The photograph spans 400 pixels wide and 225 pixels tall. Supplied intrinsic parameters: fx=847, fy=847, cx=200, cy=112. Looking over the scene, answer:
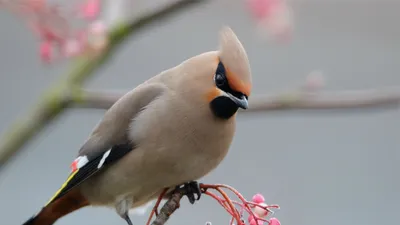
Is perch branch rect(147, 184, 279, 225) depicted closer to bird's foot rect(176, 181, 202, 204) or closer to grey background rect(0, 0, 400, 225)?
bird's foot rect(176, 181, 202, 204)

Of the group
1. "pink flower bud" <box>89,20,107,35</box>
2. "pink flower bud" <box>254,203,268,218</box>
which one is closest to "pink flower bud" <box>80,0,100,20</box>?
"pink flower bud" <box>89,20,107,35</box>

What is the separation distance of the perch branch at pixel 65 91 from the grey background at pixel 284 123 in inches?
58.2

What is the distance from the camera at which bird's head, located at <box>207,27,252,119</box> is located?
1.80 metres

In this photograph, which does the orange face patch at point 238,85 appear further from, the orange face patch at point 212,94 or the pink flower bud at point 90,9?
the pink flower bud at point 90,9

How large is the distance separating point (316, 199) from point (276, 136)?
16.5 inches

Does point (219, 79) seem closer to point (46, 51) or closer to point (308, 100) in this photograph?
point (308, 100)

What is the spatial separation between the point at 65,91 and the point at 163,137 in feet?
0.84

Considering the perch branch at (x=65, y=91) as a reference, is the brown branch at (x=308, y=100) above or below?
below

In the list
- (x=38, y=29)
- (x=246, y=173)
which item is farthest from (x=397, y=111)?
(x=38, y=29)

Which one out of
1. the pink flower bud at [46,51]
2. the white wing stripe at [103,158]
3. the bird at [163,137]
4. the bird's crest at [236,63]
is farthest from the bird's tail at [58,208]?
the bird's crest at [236,63]

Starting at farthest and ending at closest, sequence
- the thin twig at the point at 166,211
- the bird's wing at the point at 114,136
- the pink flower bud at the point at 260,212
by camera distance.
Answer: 1. the bird's wing at the point at 114,136
2. the pink flower bud at the point at 260,212
3. the thin twig at the point at 166,211

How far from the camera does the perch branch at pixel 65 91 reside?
6.19 ft

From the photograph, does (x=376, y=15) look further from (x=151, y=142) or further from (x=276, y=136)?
(x=151, y=142)

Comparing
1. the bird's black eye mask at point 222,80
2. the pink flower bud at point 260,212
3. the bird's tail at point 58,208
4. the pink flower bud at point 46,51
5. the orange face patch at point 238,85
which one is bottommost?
the pink flower bud at point 260,212
